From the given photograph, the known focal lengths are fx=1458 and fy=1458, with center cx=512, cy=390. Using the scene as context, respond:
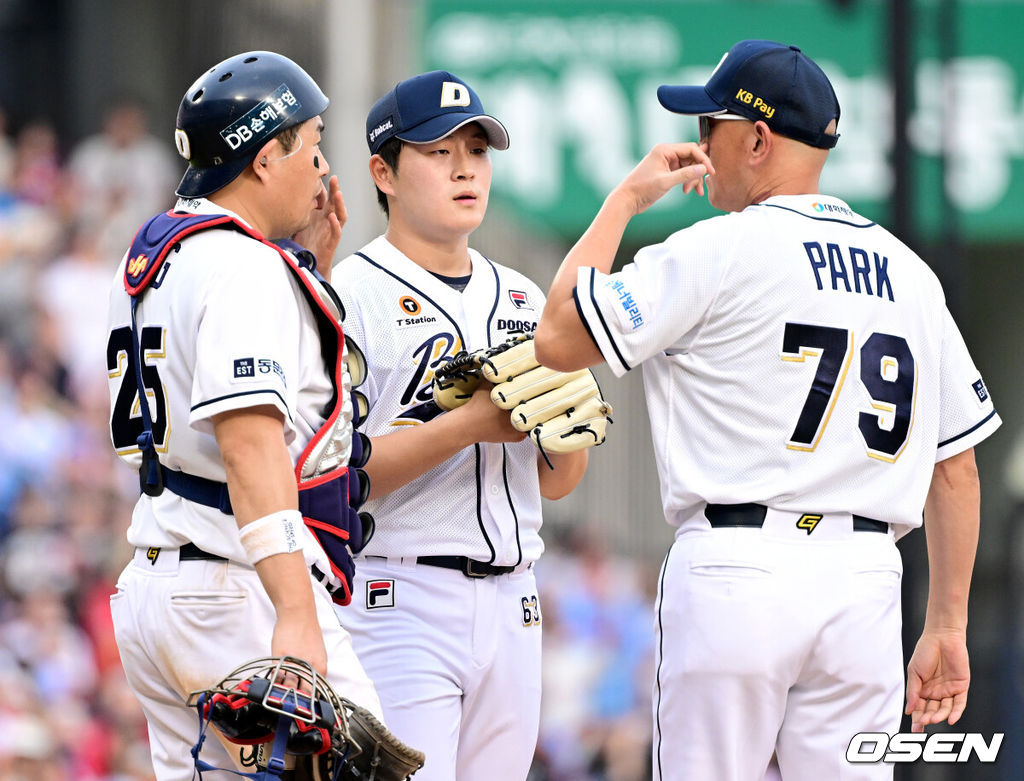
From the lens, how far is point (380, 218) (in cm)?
1279

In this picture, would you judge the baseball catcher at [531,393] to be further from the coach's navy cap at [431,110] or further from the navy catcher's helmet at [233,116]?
the navy catcher's helmet at [233,116]

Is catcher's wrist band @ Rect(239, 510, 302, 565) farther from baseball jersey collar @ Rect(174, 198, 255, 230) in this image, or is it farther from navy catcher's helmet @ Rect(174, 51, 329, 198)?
navy catcher's helmet @ Rect(174, 51, 329, 198)

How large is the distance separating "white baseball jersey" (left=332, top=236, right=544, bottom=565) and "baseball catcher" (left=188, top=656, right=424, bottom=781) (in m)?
1.08

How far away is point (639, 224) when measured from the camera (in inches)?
535

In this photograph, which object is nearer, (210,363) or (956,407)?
(210,363)

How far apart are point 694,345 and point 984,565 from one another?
10.1 m


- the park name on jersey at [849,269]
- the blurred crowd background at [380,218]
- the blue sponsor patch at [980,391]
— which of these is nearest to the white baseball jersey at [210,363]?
the park name on jersey at [849,269]

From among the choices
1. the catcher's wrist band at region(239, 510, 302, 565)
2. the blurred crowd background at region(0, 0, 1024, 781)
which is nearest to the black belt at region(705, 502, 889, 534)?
the catcher's wrist band at region(239, 510, 302, 565)

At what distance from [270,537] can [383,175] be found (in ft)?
5.69

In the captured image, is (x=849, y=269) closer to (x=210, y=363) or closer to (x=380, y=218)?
(x=210, y=363)

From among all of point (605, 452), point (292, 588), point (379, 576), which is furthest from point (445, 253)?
point (605, 452)

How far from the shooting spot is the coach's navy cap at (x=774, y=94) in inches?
145

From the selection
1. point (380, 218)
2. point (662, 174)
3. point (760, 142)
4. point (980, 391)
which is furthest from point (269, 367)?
point (380, 218)

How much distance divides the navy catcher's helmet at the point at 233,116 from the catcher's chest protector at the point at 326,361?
132 mm
